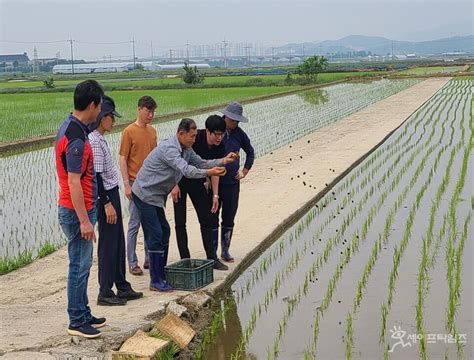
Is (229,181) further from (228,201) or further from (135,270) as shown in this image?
(135,270)

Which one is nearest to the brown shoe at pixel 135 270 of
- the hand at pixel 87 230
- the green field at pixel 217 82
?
the hand at pixel 87 230

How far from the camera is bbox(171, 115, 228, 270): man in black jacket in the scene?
528 cm

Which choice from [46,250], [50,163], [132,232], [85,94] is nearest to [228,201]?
[132,232]

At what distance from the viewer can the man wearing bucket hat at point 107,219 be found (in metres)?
4.54

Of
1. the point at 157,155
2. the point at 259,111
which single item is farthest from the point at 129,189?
the point at 259,111

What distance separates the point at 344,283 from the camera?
536 cm

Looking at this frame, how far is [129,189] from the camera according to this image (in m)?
5.21

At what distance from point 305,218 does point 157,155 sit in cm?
301

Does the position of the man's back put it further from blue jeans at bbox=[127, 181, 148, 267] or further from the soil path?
the soil path

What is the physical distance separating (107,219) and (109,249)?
0.24 m

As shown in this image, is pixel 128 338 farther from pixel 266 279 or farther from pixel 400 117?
pixel 400 117

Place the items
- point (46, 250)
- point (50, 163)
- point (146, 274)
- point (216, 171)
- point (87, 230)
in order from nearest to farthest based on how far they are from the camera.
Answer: point (87, 230) → point (216, 171) → point (146, 274) → point (46, 250) → point (50, 163)

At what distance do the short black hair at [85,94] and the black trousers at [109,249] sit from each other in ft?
2.85

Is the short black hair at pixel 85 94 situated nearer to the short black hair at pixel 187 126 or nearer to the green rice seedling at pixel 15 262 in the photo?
the short black hair at pixel 187 126
